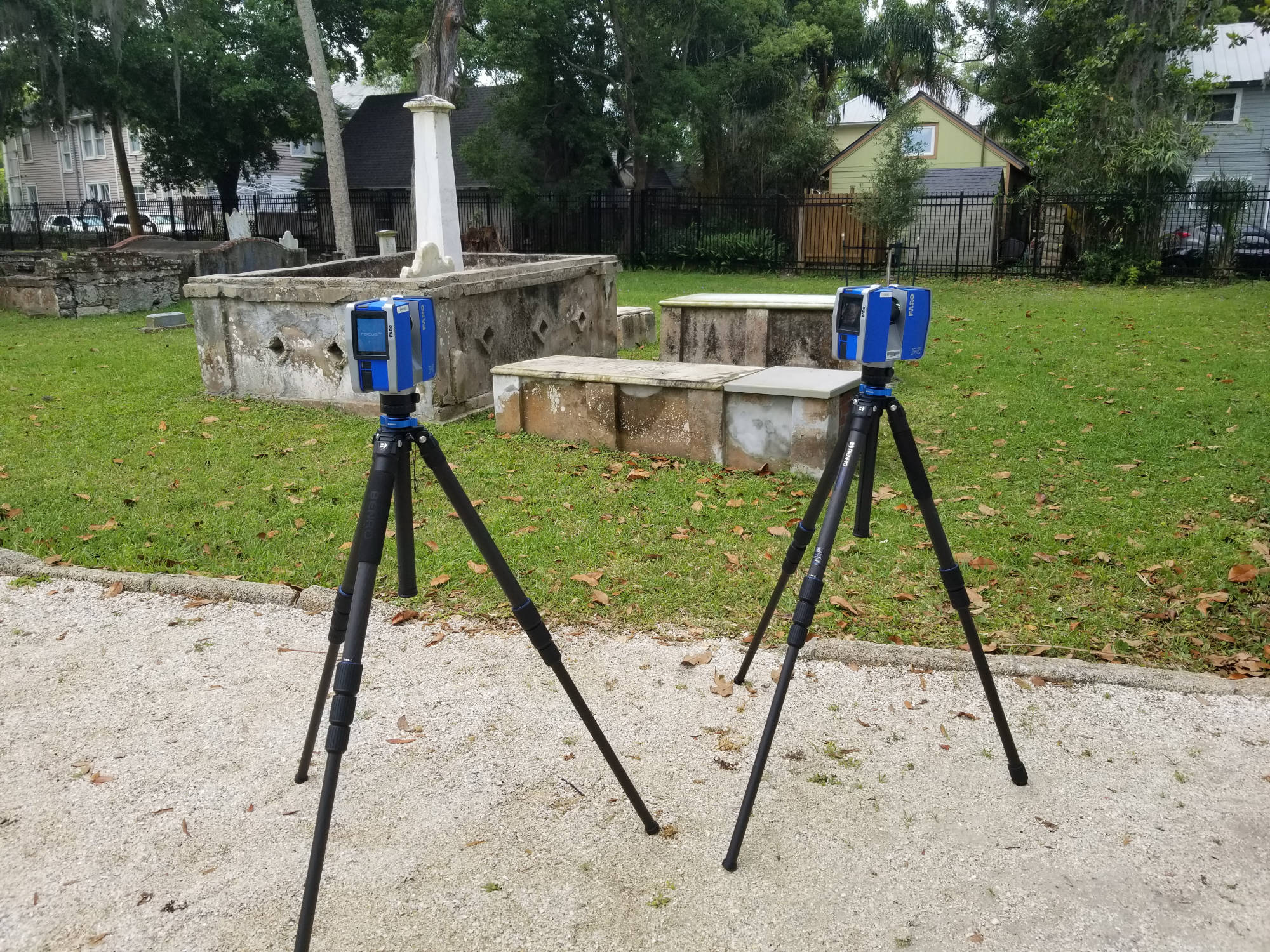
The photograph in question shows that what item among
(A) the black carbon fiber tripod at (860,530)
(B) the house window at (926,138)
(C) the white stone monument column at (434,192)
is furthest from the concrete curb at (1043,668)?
(B) the house window at (926,138)

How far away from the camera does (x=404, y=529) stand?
270cm

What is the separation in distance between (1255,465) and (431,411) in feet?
19.5

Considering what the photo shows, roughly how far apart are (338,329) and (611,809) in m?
6.15

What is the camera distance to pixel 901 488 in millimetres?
6094

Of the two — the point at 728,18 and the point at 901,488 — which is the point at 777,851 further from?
the point at 728,18

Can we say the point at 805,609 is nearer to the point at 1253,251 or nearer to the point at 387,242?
the point at 387,242

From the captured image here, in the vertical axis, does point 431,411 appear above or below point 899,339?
below

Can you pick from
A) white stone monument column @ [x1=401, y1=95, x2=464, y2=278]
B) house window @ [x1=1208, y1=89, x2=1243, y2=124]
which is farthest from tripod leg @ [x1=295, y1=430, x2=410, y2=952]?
house window @ [x1=1208, y1=89, x2=1243, y2=124]

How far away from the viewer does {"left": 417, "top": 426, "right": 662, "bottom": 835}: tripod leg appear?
100 inches

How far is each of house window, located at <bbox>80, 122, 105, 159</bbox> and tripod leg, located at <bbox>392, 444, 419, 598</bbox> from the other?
47985 millimetres

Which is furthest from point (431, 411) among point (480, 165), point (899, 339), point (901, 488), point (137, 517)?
point (480, 165)

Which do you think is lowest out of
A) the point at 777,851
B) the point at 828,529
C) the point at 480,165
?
A: the point at 777,851

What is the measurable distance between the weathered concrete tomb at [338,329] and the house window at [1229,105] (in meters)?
27.1

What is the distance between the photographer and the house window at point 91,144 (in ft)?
140
